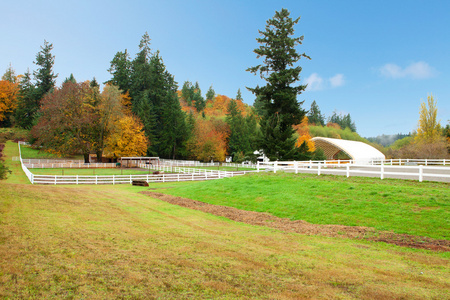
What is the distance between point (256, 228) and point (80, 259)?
6.27 metres

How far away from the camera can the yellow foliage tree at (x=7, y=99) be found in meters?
80.4

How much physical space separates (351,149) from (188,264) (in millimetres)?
50402

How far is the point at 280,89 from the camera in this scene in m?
36.3

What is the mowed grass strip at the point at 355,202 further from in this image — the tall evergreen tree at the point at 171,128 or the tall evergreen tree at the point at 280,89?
the tall evergreen tree at the point at 171,128

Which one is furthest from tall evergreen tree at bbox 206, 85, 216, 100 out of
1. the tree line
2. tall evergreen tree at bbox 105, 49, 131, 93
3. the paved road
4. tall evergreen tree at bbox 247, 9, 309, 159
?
the paved road

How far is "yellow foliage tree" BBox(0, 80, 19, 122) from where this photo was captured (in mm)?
80369

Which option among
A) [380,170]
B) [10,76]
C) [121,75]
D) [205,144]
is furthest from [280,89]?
[10,76]

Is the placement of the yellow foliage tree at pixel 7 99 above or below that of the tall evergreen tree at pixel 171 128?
above

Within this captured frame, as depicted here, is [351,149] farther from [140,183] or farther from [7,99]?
[7,99]

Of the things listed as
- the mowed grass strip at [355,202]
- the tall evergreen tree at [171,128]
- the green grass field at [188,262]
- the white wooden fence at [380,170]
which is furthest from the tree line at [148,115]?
the green grass field at [188,262]

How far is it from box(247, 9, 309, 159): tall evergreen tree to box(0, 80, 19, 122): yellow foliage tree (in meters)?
81.3

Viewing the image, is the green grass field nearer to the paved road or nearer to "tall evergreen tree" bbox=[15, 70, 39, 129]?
the paved road

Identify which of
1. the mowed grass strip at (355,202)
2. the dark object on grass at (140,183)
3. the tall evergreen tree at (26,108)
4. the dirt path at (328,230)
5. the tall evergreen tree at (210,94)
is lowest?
the dark object on grass at (140,183)

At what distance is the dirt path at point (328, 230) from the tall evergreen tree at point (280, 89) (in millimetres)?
22779
